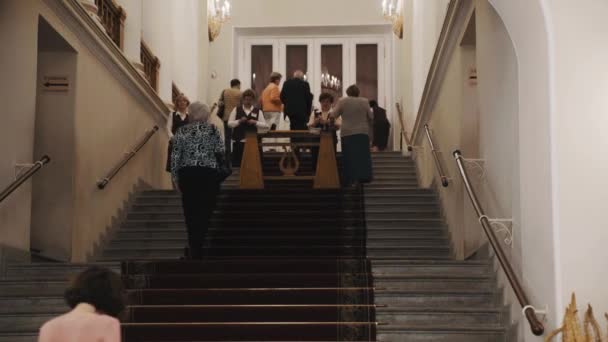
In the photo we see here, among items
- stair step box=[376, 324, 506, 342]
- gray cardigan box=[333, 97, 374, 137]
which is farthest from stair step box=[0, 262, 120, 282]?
gray cardigan box=[333, 97, 374, 137]

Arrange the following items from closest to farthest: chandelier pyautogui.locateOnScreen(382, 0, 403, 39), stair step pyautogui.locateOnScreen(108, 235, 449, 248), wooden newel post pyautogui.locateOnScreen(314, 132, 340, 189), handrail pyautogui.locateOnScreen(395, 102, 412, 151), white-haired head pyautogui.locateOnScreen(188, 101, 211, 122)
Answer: white-haired head pyautogui.locateOnScreen(188, 101, 211, 122) → stair step pyautogui.locateOnScreen(108, 235, 449, 248) → wooden newel post pyautogui.locateOnScreen(314, 132, 340, 189) → handrail pyautogui.locateOnScreen(395, 102, 412, 151) → chandelier pyautogui.locateOnScreen(382, 0, 403, 39)

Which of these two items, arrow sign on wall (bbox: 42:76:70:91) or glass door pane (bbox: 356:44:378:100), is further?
glass door pane (bbox: 356:44:378:100)

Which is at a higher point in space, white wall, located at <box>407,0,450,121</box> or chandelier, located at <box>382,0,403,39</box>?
chandelier, located at <box>382,0,403,39</box>

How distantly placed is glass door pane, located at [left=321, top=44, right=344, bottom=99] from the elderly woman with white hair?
1141cm

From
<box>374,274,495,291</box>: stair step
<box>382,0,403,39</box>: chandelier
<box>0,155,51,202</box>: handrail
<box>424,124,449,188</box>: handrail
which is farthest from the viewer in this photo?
<box>382,0,403,39</box>: chandelier

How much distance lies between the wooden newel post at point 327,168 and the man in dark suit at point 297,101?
5.82ft

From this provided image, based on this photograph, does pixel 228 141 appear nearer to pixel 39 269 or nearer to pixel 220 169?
pixel 220 169

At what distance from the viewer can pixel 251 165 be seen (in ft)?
44.5

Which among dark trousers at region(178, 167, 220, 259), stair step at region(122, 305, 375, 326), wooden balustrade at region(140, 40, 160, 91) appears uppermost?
wooden balustrade at region(140, 40, 160, 91)

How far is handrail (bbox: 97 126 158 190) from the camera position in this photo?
37.0ft

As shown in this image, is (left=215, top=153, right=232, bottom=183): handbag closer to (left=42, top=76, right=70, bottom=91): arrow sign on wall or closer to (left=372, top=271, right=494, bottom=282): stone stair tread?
(left=372, top=271, right=494, bottom=282): stone stair tread

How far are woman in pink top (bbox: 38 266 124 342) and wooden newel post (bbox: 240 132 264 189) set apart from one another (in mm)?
9505

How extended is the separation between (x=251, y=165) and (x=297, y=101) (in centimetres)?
199

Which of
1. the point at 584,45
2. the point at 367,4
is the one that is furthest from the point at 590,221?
the point at 367,4
